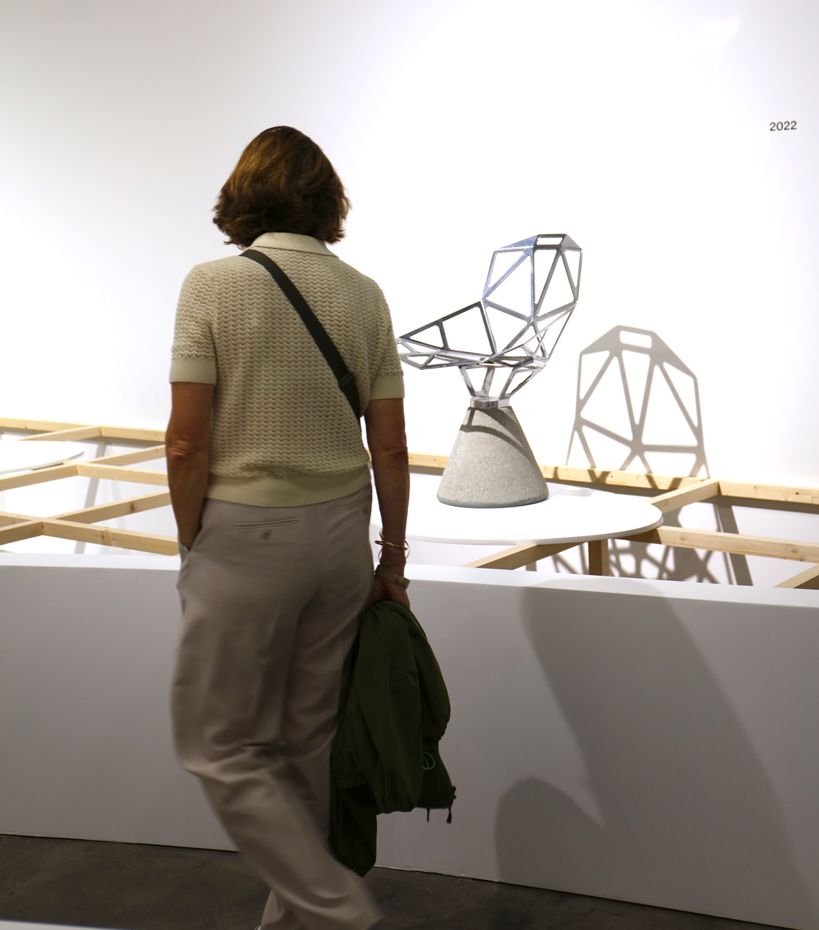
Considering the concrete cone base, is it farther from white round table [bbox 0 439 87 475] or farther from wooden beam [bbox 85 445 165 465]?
wooden beam [bbox 85 445 165 465]

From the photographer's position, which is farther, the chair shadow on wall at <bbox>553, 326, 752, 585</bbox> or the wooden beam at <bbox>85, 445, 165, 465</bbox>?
the wooden beam at <bbox>85, 445, 165, 465</bbox>

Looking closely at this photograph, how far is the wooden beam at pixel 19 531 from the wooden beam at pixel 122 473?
2.41 ft

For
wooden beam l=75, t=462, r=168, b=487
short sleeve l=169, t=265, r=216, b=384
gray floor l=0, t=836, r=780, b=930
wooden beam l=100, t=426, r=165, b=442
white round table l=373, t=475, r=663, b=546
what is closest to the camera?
short sleeve l=169, t=265, r=216, b=384

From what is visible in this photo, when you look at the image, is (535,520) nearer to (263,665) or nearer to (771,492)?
(263,665)

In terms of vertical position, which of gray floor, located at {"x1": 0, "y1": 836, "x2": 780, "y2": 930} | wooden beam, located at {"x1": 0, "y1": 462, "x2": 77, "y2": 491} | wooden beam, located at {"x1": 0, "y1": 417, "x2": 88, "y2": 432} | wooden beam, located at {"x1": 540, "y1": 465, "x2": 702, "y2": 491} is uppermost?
wooden beam, located at {"x1": 0, "y1": 417, "x2": 88, "y2": 432}

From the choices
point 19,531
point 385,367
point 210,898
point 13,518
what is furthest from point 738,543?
point 13,518

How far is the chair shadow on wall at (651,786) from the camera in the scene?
1.68 m

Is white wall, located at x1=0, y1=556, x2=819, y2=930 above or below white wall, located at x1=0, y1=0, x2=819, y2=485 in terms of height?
below

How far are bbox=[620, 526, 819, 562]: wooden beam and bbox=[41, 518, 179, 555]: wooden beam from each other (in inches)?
52.4

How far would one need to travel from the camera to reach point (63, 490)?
496cm

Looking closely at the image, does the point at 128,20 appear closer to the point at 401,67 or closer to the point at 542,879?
the point at 401,67

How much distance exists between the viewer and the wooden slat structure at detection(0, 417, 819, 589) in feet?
8.35

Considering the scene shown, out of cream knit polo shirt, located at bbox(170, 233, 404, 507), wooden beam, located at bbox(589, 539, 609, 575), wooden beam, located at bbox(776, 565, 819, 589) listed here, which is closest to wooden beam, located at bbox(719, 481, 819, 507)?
wooden beam, located at bbox(589, 539, 609, 575)

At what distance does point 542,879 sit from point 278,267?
4.55 ft
